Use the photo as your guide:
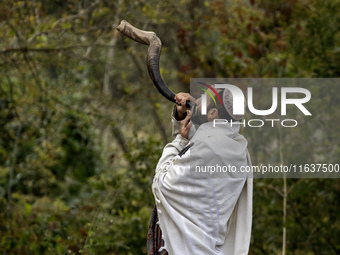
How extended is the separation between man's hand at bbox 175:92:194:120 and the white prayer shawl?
0.54 ft

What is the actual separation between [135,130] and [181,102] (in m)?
3.76

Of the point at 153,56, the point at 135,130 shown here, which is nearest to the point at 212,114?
the point at 153,56

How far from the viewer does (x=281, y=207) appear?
19.8 ft

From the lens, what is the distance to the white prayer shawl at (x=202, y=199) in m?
2.82

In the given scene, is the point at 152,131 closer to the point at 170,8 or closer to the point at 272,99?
the point at 170,8

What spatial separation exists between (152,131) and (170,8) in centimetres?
382

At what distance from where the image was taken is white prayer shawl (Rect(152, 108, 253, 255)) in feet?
9.27

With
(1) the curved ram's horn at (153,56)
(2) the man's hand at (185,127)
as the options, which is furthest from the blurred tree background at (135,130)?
(1) the curved ram's horn at (153,56)

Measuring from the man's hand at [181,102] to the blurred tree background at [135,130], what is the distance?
6.73ft

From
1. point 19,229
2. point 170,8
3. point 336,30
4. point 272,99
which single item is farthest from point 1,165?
point 336,30

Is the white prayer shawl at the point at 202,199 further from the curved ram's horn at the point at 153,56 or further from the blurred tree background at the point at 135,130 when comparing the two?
the blurred tree background at the point at 135,130

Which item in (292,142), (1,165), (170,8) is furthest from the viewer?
(170,8)

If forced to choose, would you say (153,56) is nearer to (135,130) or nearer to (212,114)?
(212,114)

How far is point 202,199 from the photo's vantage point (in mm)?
2854
